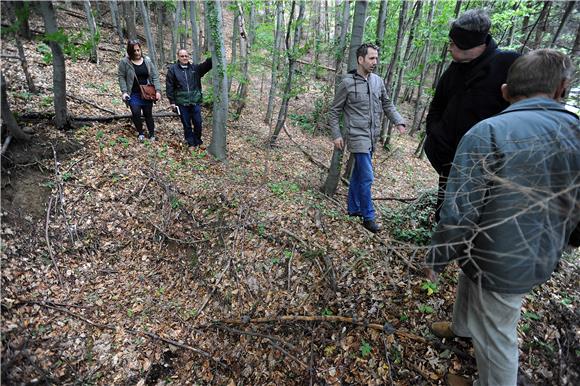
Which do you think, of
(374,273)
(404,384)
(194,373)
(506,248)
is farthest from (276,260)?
(506,248)

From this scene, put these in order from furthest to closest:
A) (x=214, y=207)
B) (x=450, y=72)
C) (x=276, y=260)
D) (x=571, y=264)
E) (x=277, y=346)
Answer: (x=214, y=207)
(x=276, y=260)
(x=571, y=264)
(x=277, y=346)
(x=450, y=72)

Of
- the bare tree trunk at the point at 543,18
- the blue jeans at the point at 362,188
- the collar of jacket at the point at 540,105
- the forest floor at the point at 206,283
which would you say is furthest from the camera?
the bare tree trunk at the point at 543,18

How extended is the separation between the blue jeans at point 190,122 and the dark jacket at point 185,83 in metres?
0.16

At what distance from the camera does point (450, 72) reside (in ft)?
10.2

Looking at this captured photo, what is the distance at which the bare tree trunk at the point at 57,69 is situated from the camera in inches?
189

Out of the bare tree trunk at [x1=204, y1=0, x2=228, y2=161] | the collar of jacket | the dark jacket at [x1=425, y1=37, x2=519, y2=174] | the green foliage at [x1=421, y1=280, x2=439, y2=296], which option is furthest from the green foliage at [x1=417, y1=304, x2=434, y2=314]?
the bare tree trunk at [x1=204, y1=0, x2=228, y2=161]

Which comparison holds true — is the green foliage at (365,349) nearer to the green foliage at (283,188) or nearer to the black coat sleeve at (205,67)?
the green foliage at (283,188)

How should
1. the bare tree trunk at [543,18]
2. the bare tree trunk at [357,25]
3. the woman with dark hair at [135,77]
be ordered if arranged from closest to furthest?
1. the bare tree trunk at [357,25]
2. the bare tree trunk at [543,18]
3. the woman with dark hair at [135,77]

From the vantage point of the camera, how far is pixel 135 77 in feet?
20.3

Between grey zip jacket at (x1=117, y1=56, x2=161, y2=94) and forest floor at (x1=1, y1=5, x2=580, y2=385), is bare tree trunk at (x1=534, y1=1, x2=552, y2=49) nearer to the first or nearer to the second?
forest floor at (x1=1, y1=5, x2=580, y2=385)

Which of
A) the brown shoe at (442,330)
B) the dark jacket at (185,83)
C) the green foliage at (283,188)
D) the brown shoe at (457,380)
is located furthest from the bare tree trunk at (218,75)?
the brown shoe at (457,380)

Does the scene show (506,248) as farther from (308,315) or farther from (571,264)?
(571,264)

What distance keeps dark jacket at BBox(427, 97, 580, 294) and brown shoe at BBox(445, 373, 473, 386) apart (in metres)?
1.20

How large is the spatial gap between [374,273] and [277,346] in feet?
4.91
